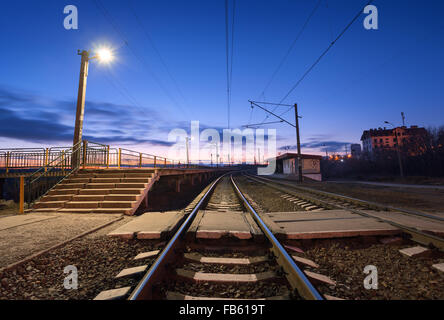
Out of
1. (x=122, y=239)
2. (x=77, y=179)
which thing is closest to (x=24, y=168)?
(x=77, y=179)

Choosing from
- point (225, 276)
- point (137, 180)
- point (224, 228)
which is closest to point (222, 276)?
point (225, 276)

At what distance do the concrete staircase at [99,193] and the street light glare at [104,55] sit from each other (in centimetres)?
733

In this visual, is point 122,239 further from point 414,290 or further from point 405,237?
point 405,237

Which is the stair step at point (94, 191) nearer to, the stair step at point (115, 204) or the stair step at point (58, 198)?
the stair step at point (58, 198)

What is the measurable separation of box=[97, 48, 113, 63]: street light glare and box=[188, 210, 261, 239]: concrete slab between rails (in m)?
12.1

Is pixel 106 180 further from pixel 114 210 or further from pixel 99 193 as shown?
pixel 114 210

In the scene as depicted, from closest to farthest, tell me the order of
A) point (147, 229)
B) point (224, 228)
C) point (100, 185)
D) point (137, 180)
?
point (224, 228)
point (147, 229)
point (100, 185)
point (137, 180)

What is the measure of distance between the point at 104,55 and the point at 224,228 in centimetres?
1304

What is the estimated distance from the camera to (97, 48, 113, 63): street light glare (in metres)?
11.7

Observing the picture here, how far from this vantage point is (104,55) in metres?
11.9

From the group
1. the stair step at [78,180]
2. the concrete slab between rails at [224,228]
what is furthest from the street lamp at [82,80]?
the concrete slab between rails at [224,228]
